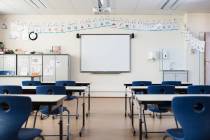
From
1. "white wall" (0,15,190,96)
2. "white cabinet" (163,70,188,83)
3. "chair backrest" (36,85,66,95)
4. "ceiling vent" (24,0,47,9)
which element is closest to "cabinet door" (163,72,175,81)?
"white cabinet" (163,70,188,83)

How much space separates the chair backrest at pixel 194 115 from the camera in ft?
6.91

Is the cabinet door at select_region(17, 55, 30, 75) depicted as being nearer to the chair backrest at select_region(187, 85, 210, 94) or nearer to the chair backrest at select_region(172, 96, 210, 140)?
the chair backrest at select_region(187, 85, 210, 94)

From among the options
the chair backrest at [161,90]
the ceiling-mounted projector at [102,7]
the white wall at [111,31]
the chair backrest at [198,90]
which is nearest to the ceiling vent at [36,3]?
the white wall at [111,31]

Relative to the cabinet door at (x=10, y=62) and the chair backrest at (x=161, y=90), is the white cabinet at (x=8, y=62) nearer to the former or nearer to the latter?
the cabinet door at (x=10, y=62)

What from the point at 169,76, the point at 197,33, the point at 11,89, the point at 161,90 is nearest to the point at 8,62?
the point at 169,76

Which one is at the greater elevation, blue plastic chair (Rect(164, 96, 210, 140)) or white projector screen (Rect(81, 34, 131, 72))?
white projector screen (Rect(81, 34, 131, 72))

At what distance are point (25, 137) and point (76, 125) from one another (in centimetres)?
295

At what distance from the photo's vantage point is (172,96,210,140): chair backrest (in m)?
2.11

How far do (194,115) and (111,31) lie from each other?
818 cm

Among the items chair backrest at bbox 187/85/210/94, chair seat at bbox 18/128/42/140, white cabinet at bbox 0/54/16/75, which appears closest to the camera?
chair seat at bbox 18/128/42/140

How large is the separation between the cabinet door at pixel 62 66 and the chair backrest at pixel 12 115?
7.39 metres

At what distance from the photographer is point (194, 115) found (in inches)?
83.7

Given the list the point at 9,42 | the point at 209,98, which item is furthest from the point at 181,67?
the point at 209,98

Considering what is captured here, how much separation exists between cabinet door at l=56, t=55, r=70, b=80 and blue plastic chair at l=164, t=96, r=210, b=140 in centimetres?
765
